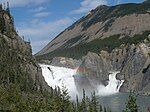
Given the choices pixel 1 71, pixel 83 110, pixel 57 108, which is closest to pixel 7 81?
pixel 1 71

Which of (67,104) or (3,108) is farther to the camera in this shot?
(67,104)

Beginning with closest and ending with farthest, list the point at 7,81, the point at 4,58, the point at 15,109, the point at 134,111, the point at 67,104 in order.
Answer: the point at 134,111, the point at 15,109, the point at 67,104, the point at 7,81, the point at 4,58

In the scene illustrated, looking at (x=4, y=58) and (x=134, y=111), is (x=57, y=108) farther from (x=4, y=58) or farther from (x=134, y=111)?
(x=4, y=58)

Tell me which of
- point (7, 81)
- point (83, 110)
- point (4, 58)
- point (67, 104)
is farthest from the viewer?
point (4, 58)

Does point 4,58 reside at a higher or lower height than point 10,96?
higher

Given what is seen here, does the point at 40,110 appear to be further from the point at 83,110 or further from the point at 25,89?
the point at 25,89

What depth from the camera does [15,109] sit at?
118625 millimetres

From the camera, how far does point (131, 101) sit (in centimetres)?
9850

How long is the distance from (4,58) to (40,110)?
80315 mm

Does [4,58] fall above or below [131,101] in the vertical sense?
above

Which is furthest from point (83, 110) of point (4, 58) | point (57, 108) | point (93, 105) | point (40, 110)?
point (4, 58)

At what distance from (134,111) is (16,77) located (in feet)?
334

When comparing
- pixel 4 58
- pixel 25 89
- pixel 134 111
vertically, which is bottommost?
pixel 134 111

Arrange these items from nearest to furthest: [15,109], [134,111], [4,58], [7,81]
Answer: [134,111] → [15,109] → [7,81] → [4,58]
